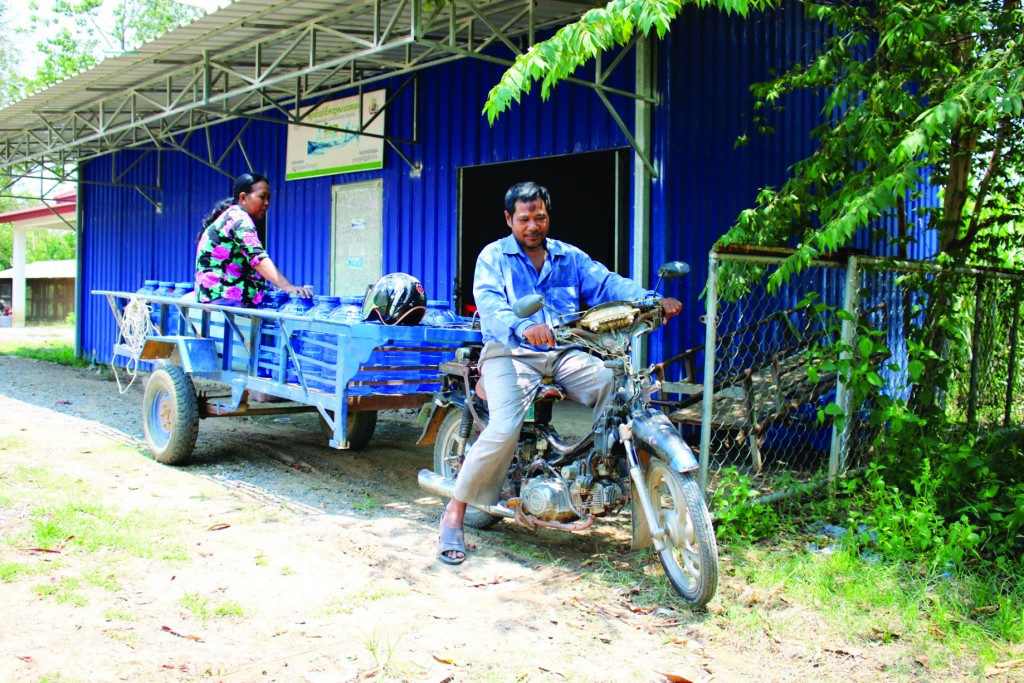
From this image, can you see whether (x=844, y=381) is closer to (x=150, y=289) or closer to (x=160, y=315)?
(x=160, y=315)

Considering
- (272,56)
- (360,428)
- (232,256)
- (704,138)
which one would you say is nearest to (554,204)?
(272,56)

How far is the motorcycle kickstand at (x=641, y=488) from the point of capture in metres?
4.06

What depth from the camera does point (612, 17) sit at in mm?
4293

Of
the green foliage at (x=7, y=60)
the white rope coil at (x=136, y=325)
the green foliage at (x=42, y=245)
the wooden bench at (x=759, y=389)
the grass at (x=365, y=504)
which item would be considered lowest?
the grass at (x=365, y=504)

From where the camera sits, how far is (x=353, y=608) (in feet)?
13.2

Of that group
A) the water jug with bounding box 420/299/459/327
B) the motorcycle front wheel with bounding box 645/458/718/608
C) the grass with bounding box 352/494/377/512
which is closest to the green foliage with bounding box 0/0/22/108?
the water jug with bounding box 420/299/459/327

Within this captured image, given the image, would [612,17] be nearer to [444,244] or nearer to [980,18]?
[980,18]

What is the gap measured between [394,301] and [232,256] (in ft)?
6.09

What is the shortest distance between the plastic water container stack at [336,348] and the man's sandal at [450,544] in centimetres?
144

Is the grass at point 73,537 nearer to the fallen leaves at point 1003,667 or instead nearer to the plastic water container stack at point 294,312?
the plastic water container stack at point 294,312

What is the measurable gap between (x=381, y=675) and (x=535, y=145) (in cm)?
653

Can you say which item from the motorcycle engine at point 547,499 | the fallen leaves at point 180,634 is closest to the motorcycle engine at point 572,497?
the motorcycle engine at point 547,499

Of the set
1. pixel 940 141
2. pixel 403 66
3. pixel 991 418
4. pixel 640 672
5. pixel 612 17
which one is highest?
pixel 403 66

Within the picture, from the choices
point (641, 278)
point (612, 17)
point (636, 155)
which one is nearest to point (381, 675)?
point (612, 17)
